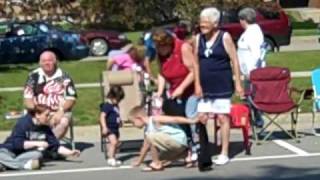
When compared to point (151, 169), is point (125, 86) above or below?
above

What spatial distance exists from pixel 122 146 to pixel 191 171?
2029mm

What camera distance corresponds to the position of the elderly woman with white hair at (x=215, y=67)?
37.6ft

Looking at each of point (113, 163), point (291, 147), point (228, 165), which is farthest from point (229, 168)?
point (291, 147)

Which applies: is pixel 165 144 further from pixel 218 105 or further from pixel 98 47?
pixel 98 47

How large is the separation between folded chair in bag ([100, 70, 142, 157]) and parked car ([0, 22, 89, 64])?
54.2 ft

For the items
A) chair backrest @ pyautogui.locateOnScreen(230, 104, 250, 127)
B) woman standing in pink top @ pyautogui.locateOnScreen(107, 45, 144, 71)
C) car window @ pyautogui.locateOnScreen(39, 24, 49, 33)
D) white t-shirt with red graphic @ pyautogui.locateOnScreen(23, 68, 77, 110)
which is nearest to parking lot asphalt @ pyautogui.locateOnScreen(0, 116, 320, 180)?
chair backrest @ pyautogui.locateOnScreen(230, 104, 250, 127)

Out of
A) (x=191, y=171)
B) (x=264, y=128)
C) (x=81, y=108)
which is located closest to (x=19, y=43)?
(x=81, y=108)

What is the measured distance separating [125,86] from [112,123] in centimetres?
79

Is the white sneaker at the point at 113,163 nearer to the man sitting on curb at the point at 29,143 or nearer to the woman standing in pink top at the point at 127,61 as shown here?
the man sitting on curb at the point at 29,143

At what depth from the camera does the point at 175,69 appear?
11477 millimetres

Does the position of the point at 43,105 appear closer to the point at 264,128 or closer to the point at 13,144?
the point at 13,144

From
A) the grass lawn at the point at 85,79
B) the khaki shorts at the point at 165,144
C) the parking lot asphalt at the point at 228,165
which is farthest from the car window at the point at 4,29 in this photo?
the khaki shorts at the point at 165,144

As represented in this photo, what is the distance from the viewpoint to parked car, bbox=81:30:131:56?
107 ft

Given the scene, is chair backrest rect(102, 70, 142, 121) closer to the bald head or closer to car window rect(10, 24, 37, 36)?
the bald head
